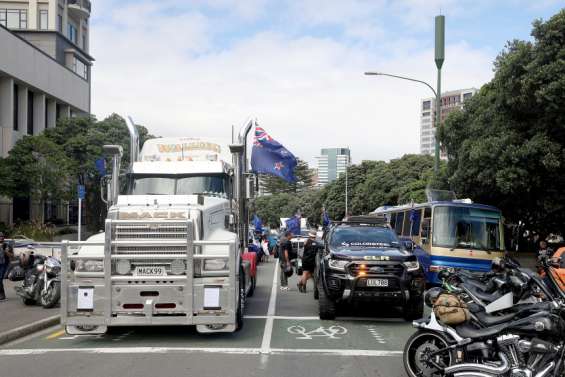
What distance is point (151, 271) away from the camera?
9.91m

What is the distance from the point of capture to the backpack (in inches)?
A: 281

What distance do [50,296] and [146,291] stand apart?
17.2ft

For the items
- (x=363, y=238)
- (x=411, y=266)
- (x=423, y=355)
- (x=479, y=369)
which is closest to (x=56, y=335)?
(x=363, y=238)

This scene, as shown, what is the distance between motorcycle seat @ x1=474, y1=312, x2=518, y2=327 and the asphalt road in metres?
1.43

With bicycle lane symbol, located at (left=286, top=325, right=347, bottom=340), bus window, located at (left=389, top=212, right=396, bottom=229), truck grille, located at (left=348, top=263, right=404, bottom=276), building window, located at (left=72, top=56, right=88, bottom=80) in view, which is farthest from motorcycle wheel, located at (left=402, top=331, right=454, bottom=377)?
building window, located at (left=72, top=56, right=88, bottom=80)

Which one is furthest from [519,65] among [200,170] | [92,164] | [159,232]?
[92,164]

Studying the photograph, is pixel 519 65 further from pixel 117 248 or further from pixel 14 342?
pixel 14 342

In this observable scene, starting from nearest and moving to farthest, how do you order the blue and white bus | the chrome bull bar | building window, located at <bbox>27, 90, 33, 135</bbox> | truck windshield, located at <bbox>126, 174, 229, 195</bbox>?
1. the chrome bull bar
2. truck windshield, located at <bbox>126, 174, 229, 195</bbox>
3. the blue and white bus
4. building window, located at <bbox>27, 90, 33, 135</bbox>

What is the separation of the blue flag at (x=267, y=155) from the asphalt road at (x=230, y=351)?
411 inches

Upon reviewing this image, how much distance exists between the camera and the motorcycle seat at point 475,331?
6.98m

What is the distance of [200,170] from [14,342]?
476 centimetres

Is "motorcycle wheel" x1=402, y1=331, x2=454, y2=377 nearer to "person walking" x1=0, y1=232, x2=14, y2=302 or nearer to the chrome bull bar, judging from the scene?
the chrome bull bar

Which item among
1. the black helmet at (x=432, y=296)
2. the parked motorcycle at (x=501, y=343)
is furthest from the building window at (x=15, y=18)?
the parked motorcycle at (x=501, y=343)

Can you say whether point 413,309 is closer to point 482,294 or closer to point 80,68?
point 482,294
